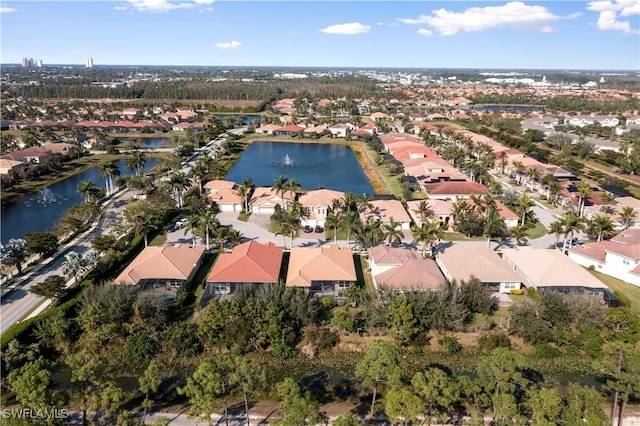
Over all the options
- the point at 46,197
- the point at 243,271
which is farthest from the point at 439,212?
the point at 46,197

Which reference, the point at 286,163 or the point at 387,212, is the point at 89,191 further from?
the point at 286,163

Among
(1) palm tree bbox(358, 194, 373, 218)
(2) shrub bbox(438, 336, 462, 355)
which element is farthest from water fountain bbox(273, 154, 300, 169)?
(2) shrub bbox(438, 336, 462, 355)

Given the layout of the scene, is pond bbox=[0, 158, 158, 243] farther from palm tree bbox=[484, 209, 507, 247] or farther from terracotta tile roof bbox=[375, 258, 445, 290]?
palm tree bbox=[484, 209, 507, 247]

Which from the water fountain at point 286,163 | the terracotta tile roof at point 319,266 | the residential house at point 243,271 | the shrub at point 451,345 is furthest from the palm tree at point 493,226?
the water fountain at point 286,163

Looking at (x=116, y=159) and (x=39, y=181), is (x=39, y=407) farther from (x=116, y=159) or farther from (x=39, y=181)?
(x=116, y=159)

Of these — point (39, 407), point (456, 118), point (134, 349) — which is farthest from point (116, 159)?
point (456, 118)

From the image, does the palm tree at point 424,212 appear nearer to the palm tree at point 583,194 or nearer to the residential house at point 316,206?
the residential house at point 316,206
